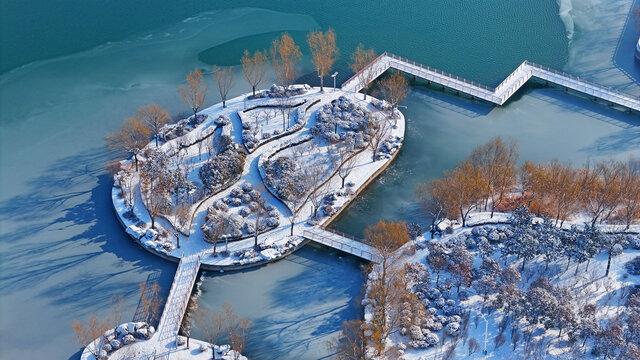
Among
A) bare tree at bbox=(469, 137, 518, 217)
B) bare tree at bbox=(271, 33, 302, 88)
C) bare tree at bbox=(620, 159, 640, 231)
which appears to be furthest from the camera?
bare tree at bbox=(271, 33, 302, 88)

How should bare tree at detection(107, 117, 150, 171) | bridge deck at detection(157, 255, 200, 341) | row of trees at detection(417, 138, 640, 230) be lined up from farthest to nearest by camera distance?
bare tree at detection(107, 117, 150, 171) < row of trees at detection(417, 138, 640, 230) < bridge deck at detection(157, 255, 200, 341)

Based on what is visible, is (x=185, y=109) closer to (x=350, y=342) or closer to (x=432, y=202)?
(x=432, y=202)

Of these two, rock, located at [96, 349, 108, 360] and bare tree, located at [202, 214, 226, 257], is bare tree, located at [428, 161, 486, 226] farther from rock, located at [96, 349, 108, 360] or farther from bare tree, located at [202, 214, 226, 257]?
rock, located at [96, 349, 108, 360]

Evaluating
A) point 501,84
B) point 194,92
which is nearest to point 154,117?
point 194,92

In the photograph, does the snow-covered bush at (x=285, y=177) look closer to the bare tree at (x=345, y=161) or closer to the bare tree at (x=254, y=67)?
the bare tree at (x=345, y=161)

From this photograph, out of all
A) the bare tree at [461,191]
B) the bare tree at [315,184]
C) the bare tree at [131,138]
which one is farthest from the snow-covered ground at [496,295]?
the bare tree at [131,138]

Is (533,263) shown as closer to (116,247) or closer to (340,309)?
(340,309)

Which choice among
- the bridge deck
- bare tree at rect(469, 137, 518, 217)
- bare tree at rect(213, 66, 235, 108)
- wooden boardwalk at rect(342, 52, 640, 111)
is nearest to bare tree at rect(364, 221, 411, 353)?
bare tree at rect(469, 137, 518, 217)
